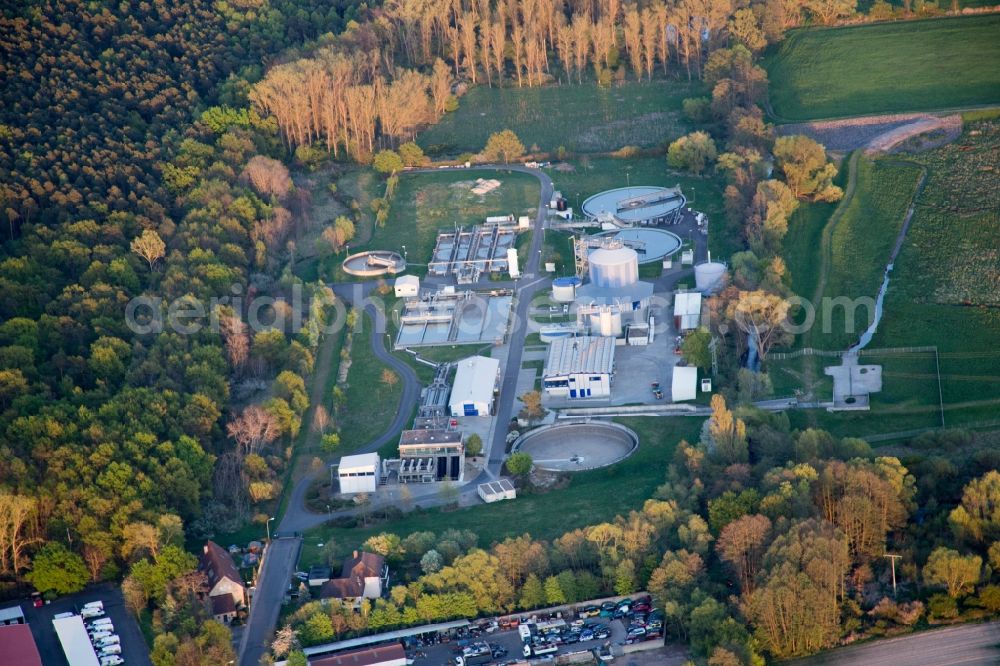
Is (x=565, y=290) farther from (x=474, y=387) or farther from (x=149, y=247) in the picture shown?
(x=149, y=247)

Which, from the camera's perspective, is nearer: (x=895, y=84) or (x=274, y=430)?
(x=274, y=430)

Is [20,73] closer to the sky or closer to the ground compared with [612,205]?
closer to the sky

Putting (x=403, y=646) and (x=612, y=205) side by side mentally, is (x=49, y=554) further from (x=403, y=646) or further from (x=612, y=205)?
(x=612, y=205)

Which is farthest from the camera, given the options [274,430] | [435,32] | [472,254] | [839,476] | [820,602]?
[435,32]

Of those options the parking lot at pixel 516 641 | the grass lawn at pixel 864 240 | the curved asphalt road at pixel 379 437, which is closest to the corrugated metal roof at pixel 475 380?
the curved asphalt road at pixel 379 437

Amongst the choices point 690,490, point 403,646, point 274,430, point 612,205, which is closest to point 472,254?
point 612,205

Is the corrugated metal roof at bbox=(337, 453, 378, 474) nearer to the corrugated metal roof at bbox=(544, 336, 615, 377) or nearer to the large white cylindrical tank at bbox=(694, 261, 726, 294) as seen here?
the corrugated metal roof at bbox=(544, 336, 615, 377)

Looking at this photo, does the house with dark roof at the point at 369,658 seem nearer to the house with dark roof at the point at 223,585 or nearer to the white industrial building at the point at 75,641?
the house with dark roof at the point at 223,585
